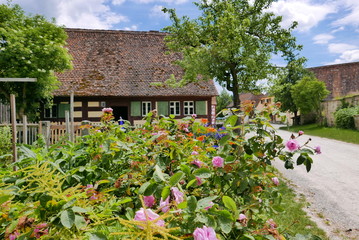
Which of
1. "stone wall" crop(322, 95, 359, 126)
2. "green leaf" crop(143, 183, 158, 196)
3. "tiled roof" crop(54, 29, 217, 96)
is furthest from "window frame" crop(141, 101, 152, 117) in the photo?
"green leaf" crop(143, 183, 158, 196)

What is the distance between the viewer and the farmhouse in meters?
17.8

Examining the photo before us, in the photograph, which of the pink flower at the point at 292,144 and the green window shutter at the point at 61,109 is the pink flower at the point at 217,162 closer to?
the pink flower at the point at 292,144

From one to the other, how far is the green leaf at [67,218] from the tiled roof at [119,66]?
17.0 meters

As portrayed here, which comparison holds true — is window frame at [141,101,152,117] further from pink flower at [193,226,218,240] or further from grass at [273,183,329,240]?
pink flower at [193,226,218,240]

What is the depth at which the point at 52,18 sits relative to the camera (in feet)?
49.7

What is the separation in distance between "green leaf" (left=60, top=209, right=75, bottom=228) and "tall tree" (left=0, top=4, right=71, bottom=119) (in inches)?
519

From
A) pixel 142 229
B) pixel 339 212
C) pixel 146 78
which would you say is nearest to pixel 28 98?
pixel 146 78

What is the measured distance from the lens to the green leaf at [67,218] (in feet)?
3.25

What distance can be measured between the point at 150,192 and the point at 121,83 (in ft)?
58.5

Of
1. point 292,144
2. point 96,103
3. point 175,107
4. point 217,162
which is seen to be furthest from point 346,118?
point 217,162

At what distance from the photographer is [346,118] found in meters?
21.7

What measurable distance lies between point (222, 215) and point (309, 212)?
15.7 feet

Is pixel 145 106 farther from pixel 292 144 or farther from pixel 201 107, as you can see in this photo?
pixel 292 144

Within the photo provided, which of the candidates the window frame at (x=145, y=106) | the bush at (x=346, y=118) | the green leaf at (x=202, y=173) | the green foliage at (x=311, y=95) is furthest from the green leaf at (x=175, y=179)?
the green foliage at (x=311, y=95)
